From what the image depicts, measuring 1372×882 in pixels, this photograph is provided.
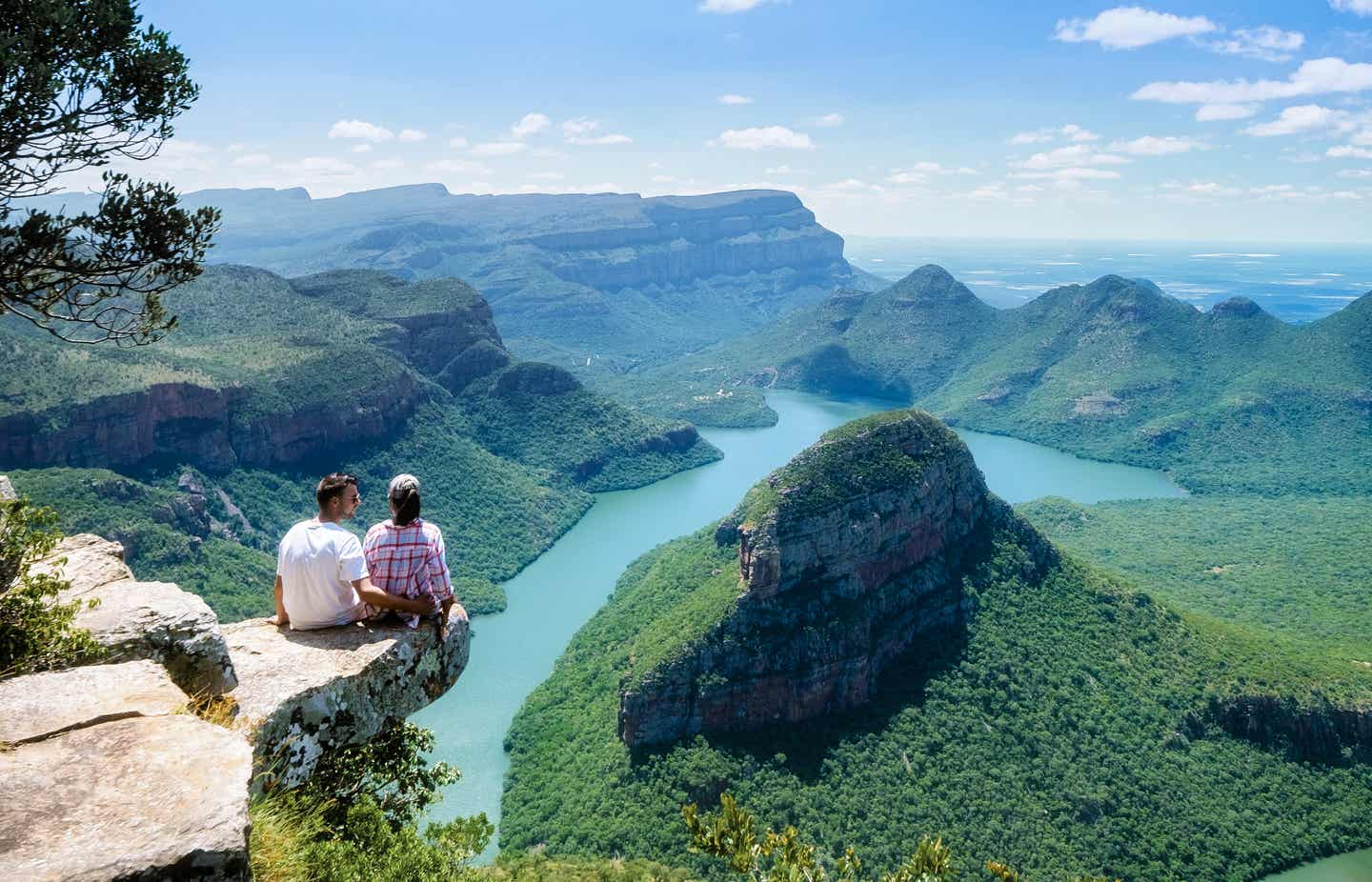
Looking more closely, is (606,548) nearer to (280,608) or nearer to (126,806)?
(280,608)

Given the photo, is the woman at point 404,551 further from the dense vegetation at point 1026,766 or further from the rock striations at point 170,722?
the dense vegetation at point 1026,766

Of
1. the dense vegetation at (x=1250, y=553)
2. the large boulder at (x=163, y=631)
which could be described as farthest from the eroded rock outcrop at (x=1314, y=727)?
the large boulder at (x=163, y=631)

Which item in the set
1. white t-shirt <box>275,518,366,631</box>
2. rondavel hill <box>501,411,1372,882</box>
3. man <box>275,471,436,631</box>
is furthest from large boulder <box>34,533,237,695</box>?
rondavel hill <box>501,411,1372,882</box>

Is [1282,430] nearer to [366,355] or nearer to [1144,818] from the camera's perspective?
[1144,818]

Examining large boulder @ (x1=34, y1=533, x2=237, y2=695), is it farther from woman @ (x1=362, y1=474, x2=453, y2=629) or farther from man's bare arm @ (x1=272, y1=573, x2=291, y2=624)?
woman @ (x1=362, y1=474, x2=453, y2=629)

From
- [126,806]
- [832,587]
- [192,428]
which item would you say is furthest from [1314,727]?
[192,428]

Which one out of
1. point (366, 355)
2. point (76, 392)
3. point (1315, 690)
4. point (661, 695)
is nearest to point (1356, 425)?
point (1315, 690)
